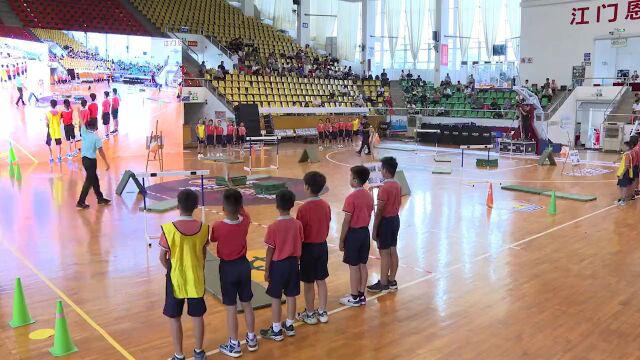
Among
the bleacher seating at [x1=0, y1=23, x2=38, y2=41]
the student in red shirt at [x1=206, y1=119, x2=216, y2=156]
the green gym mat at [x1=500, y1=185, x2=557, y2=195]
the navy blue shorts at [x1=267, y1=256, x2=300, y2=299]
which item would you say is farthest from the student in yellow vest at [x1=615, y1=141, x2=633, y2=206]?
the bleacher seating at [x1=0, y1=23, x2=38, y2=41]

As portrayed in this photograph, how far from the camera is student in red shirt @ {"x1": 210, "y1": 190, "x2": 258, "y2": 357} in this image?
4520 millimetres

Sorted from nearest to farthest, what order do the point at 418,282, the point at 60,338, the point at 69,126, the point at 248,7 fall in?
1. the point at 60,338
2. the point at 418,282
3. the point at 69,126
4. the point at 248,7

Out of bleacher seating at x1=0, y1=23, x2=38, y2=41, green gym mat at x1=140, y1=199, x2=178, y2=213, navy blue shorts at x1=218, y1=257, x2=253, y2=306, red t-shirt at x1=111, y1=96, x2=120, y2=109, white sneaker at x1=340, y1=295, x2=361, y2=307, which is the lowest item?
white sneaker at x1=340, y1=295, x2=361, y2=307

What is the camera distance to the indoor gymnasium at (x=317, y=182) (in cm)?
501

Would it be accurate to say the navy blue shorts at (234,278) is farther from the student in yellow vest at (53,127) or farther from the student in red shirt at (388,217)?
the student in yellow vest at (53,127)

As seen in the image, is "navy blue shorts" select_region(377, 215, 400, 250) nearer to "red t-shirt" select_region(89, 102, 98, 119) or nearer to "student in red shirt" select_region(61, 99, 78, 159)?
"red t-shirt" select_region(89, 102, 98, 119)

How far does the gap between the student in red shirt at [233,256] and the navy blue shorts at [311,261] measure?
27.8 inches

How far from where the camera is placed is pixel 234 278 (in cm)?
458

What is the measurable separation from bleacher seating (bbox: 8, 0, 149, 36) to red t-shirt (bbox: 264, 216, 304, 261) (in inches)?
738

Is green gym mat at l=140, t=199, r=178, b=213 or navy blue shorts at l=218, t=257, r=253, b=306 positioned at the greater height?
navy blue shorts at l=218, t=257, r=253, b=306

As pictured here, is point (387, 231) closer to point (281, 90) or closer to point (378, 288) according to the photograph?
point (378, 288)

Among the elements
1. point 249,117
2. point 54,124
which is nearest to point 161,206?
point 54,124

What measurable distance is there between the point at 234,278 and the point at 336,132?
21.3 metres

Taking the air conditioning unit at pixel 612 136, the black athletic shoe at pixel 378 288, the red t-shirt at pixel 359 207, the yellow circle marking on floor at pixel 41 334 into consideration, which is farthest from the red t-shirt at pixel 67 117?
the air conditioning unit at pixel 612 136
